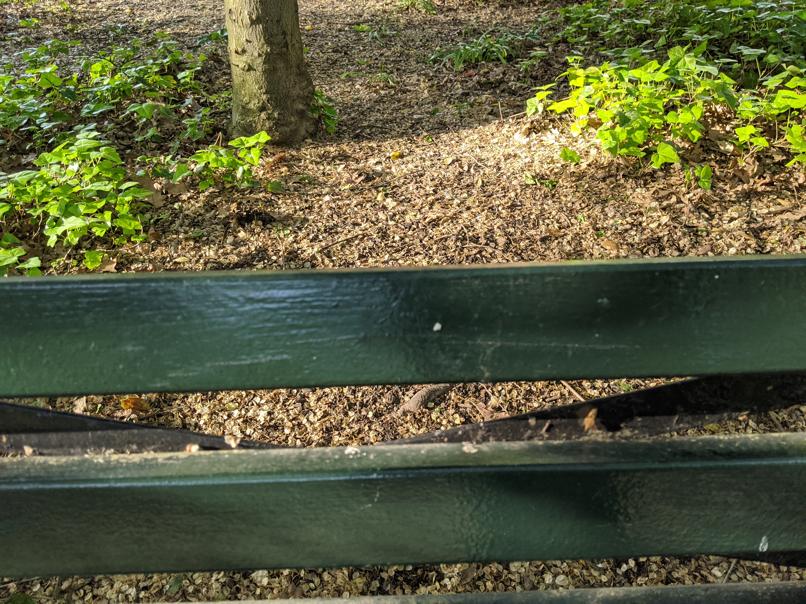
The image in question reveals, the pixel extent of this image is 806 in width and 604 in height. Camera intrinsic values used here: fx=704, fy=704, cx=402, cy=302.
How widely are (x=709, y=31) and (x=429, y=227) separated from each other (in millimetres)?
2988

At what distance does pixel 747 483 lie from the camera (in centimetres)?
129

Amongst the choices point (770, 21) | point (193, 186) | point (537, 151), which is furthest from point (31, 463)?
point (770, 21)

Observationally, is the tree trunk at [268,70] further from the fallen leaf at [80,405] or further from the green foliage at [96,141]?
the fallen leaf at [80,405]

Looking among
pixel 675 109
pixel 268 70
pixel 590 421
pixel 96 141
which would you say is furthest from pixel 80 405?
pixel 675 109

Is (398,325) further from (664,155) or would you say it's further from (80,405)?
(664,155)

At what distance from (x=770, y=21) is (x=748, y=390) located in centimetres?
417

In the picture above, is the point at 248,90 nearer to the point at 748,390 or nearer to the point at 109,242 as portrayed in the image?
the point at 109,242

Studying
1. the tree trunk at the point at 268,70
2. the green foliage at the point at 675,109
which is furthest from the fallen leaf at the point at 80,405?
the green foliage at the point at 675,109

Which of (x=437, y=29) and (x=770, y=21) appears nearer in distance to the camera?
(x=770, y=21)

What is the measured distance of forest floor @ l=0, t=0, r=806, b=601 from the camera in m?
2.38

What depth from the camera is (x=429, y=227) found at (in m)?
3.39

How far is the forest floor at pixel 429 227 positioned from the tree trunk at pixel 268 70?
0.18 meters

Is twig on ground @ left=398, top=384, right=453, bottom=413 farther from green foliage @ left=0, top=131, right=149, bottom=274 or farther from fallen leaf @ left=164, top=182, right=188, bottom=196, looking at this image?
fallen leaf @ left=164, top=182, right=188, bottom=196

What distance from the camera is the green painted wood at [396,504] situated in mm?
1243
